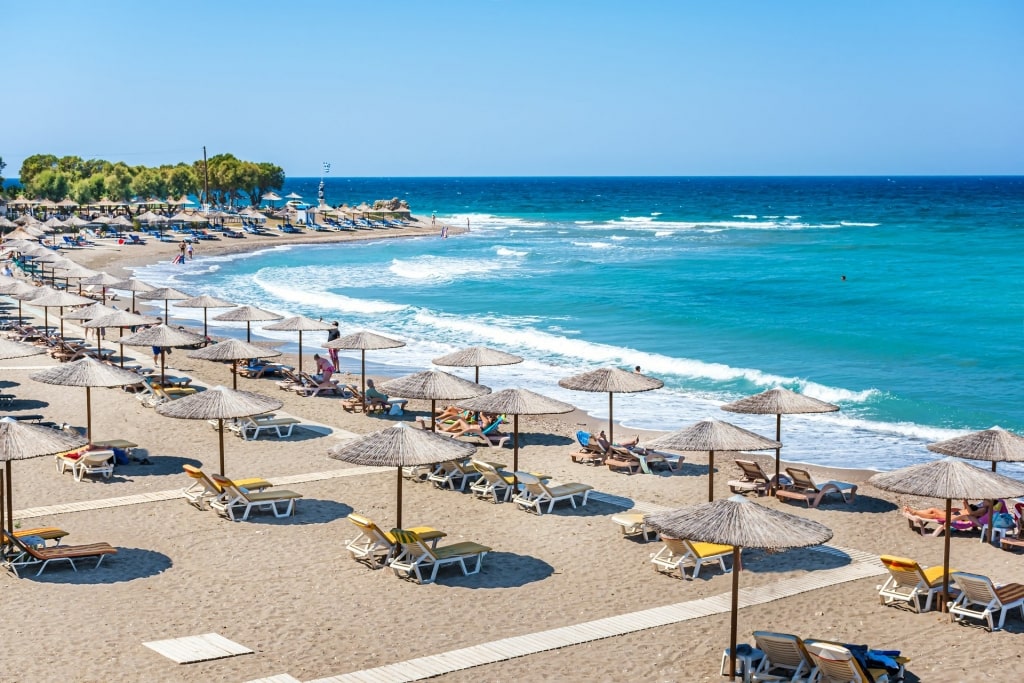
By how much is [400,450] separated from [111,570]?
3252mm

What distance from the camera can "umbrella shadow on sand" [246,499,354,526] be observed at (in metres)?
13.4

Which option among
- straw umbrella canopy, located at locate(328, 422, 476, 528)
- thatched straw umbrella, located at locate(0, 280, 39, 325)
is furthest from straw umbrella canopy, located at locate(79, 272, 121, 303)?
straw umbrella canopy, located at locate(328, 422, 476, 528)

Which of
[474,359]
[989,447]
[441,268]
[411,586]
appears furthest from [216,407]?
[441,268]

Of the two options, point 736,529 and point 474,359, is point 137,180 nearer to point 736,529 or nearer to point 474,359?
point 474,359

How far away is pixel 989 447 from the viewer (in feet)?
42.2

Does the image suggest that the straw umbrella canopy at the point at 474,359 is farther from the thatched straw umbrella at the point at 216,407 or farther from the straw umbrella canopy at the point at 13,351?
the straw umbrella canopy at the point at 13,351

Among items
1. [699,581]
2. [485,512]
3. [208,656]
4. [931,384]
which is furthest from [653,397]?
[208,656]

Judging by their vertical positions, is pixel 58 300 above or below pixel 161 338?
above

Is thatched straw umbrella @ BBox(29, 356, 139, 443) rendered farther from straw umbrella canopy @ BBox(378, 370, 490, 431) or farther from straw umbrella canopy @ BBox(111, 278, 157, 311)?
straw umbrella canopy @ BBox(111, 278, 157, 311)

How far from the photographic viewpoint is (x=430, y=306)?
129ft

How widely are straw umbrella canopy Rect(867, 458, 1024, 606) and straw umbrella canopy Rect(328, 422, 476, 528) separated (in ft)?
14.8

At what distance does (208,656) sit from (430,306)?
30187 millimetres

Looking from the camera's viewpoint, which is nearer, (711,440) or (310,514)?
(711,440)

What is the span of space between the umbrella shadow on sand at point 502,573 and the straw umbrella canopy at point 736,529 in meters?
2.40
